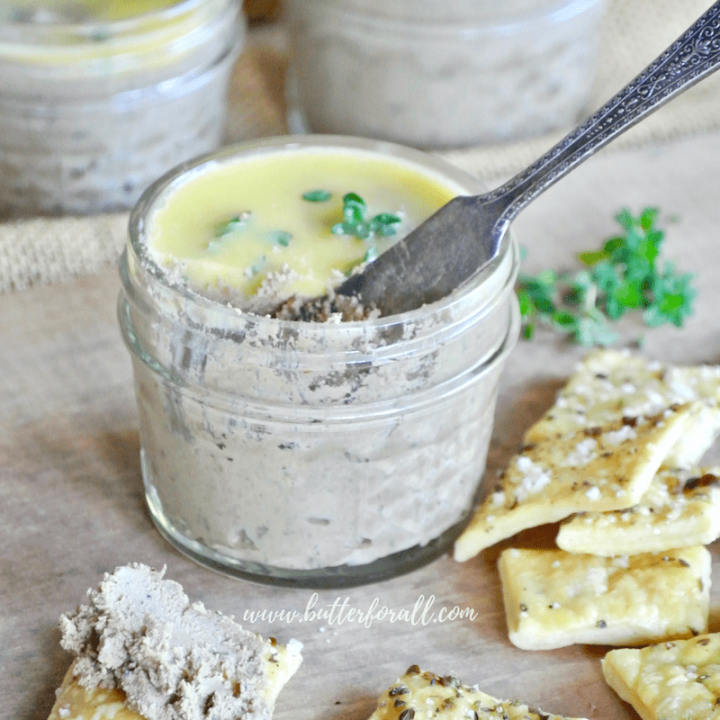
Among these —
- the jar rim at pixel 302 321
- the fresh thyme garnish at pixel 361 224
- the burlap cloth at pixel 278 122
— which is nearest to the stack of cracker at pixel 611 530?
the jar rim at pixel 302 321

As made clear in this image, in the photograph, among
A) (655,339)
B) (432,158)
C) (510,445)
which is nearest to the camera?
(432,158)

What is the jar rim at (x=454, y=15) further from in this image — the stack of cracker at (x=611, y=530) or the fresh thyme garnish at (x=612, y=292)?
the stack of cracker at (x=611, y=530)

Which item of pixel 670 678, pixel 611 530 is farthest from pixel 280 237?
pixel 670 678

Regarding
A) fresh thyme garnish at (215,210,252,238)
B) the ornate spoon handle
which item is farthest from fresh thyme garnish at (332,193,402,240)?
the ornate spoon handle

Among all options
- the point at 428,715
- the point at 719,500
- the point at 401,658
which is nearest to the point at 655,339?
the point at 719,500

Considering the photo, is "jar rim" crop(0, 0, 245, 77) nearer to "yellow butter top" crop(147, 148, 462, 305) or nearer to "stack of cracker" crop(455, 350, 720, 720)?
"yellow butter top" crop(147, 148, 462, 305)

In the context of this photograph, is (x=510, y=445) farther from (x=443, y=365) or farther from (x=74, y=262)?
(x=74, y=262)

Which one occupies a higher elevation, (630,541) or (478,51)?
(478,51)

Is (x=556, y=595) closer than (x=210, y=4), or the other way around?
(x=556, y=595)
